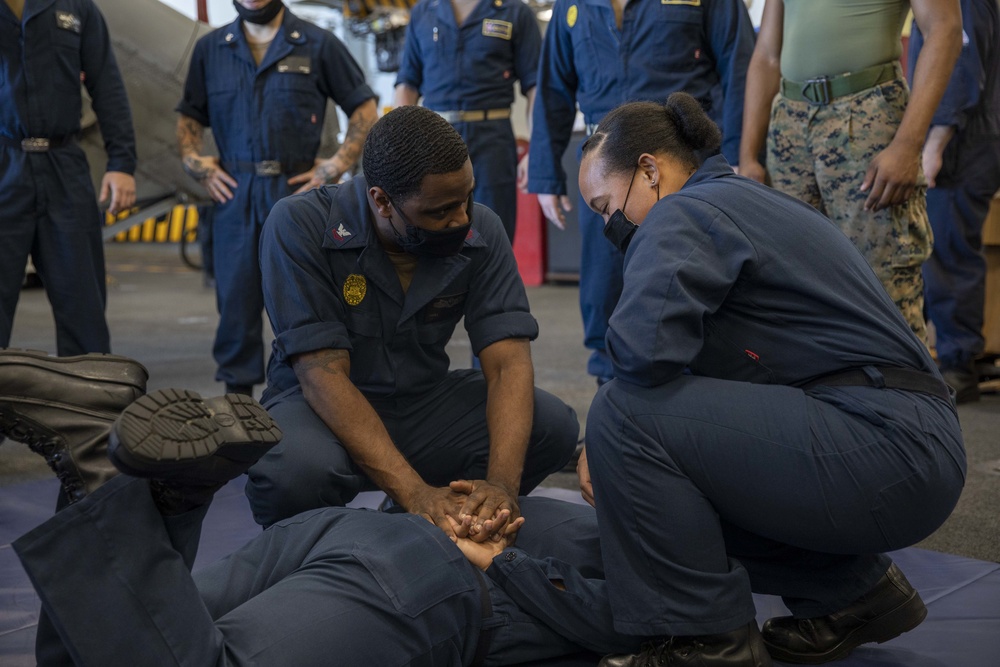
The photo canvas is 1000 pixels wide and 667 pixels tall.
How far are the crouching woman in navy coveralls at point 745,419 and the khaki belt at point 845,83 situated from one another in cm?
104

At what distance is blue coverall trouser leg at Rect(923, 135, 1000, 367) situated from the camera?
3.60 meters

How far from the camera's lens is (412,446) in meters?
2.10

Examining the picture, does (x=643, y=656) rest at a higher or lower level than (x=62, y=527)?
lower

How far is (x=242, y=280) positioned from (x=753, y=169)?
1682 mm

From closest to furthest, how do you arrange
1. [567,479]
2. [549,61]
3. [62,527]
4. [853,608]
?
[62,527] → [853,608] → [567,479] → [549,61]

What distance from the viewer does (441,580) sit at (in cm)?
140

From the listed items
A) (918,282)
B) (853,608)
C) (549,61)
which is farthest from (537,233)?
(853,608)

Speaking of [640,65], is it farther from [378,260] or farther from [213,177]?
[213,177]

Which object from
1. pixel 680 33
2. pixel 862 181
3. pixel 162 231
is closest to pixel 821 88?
pixel 862 181

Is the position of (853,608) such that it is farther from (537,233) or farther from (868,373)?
(537,233)

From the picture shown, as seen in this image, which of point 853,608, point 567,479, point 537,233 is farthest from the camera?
point 537,233

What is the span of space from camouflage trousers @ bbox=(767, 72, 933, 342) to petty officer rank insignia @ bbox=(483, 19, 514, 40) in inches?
57.8

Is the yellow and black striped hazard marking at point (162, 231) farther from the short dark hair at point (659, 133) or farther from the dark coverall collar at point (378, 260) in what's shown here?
the short dark hair at point (659, 133)

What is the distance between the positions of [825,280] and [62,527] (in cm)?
109
